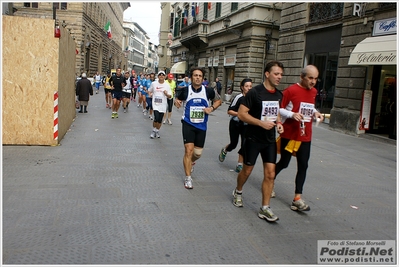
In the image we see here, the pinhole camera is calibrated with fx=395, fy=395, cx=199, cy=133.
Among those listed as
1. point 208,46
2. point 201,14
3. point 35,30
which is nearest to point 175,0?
point 201,14

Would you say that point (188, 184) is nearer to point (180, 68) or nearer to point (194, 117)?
point (194, 117)

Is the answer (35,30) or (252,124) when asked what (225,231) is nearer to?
(252,124)

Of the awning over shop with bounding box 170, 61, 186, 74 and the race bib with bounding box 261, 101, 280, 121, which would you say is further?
the awning over shop with bounding box 170, 61, 186, 74

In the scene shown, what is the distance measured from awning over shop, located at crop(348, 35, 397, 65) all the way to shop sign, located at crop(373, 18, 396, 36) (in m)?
0.19

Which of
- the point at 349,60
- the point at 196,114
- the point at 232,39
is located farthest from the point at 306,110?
the point at 232,39

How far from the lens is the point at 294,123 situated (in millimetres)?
4785

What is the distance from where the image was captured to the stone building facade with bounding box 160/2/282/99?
23.4 metres

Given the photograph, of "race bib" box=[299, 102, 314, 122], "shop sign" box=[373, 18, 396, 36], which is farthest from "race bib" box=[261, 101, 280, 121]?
"shop sign" box=[373, 18, 396, 36]

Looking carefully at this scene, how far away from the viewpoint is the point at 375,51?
11.9 meters

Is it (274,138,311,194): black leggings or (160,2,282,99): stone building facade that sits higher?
(160,2,282,99): stone building facade

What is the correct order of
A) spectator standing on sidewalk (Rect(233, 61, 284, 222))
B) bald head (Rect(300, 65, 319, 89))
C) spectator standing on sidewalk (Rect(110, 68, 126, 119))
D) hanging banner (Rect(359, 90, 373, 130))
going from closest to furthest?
1. spectator standing on sidewalk (Rect(233, 61, 284, 222))
2. bald head (Rect(300, 65, 319, 89))
3. hanging banner (Rect(359, 90, 373, 130))
4. spectator standing on sidewalk (Rect(110, 68, 126, 119))

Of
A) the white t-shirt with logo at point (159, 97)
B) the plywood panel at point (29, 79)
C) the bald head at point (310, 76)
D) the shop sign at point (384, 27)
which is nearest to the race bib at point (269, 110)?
the bald head at point (310, 76)

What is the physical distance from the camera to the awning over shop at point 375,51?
37.2 ft

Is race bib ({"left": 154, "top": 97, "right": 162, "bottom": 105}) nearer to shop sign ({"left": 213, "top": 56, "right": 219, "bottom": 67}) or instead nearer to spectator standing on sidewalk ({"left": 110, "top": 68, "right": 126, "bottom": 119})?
spectator standing on sidewalk ({"left": 110, "top": 68, "right": 126, "bottom": 119})
